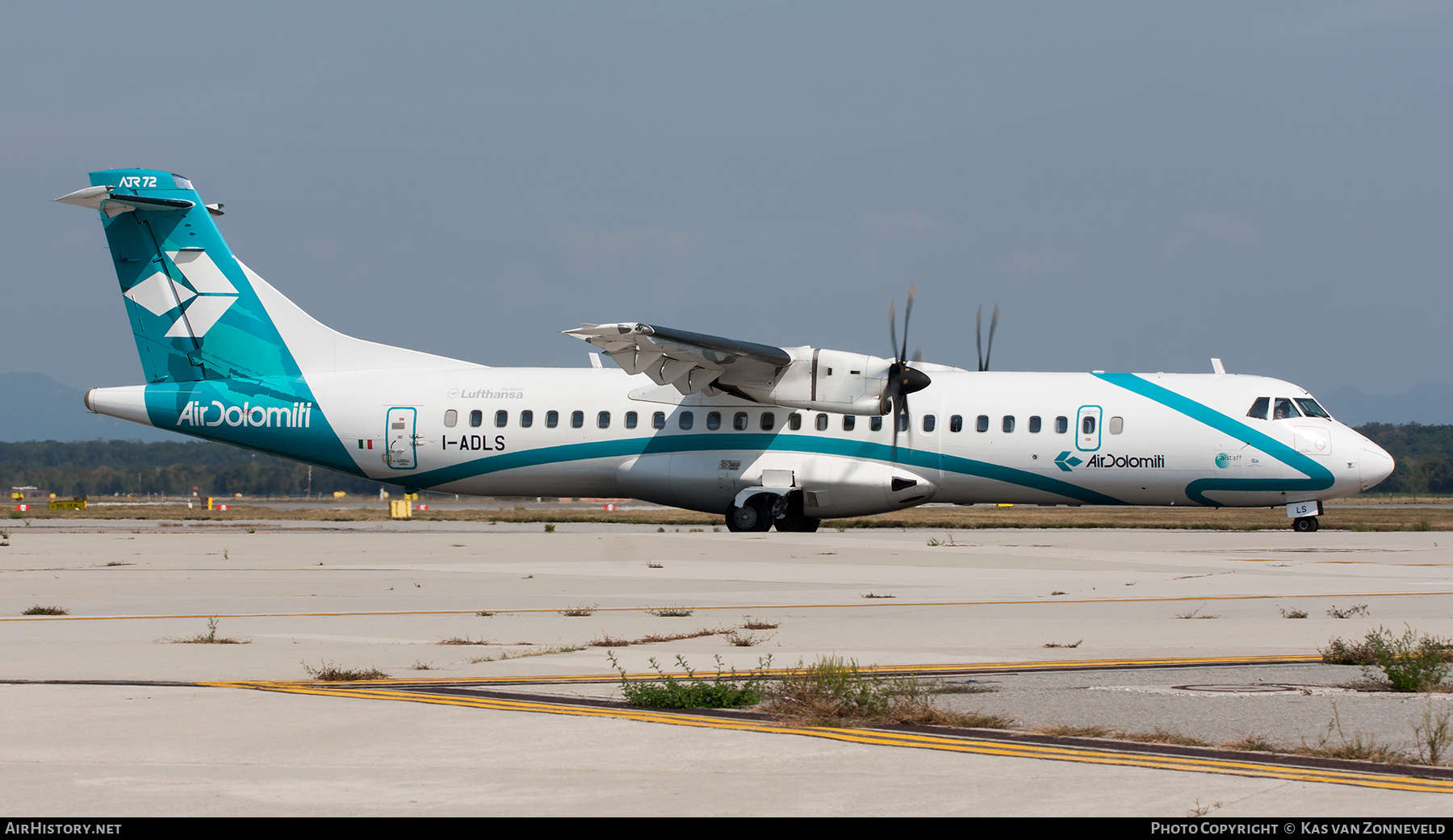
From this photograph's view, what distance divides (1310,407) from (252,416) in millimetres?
24050

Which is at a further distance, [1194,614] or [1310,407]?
[1310,407]

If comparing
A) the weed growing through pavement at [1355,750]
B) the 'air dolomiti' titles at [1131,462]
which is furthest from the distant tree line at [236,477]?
the weed growing through pavement at [1355,750]

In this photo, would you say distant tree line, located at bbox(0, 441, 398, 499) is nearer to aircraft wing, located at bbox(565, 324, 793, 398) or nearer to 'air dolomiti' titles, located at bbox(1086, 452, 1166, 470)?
aircraft wing, located at bbox(565, 324, 793, 398)

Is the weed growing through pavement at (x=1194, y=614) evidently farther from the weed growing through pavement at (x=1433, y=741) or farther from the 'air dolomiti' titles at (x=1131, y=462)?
the 'air dolomiti' titles at (x=1131, y=462)

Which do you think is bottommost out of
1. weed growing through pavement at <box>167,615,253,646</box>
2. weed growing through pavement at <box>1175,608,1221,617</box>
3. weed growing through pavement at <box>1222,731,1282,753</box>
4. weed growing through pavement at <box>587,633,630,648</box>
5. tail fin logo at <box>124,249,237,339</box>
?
weed growing through pavement at <box>167,615,253,646</box>

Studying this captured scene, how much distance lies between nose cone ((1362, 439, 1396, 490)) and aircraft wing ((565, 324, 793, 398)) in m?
12.7

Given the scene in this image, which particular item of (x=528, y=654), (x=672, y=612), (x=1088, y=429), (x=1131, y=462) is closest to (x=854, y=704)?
(x=528, y=654)

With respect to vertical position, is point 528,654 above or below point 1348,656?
below

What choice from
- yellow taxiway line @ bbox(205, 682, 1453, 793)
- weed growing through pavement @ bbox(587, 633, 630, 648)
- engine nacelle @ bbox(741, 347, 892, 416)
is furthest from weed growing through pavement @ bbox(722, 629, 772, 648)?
engine nacelle @ bbox(741, 347, 892, 416)

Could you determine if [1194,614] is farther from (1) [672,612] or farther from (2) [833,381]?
(2) [833,381]

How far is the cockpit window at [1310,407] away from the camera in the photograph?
95.2 ft

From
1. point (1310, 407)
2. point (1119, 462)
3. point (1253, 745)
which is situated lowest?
point (1253, 745)

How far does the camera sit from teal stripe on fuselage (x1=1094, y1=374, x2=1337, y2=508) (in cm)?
2847

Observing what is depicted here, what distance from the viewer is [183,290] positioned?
30844 mm
